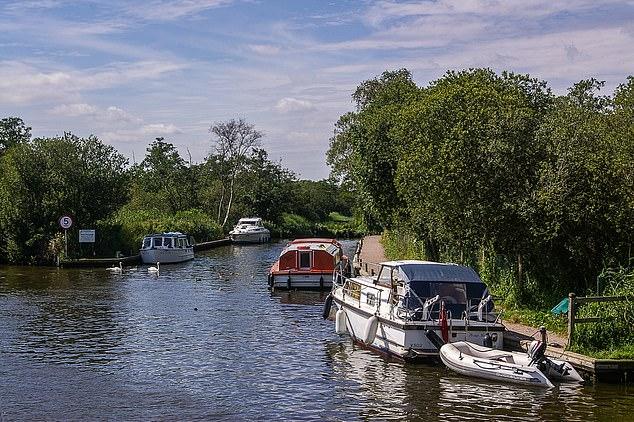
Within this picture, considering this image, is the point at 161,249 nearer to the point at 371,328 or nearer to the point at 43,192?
the point at 43,192

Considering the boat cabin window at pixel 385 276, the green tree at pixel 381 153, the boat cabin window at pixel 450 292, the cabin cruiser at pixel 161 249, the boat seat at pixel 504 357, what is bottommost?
the boat seat at pixel 504 357

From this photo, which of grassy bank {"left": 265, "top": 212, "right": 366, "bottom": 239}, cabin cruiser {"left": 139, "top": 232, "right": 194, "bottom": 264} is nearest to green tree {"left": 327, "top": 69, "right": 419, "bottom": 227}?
cabin cruiser {"left": 139, "top": 232, "right": 194, "bottom": 264}

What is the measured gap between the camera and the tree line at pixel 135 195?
2016 inches

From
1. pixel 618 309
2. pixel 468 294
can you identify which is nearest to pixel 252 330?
pixel 468 294

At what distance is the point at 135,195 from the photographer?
82.9 meters

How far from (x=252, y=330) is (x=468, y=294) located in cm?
817

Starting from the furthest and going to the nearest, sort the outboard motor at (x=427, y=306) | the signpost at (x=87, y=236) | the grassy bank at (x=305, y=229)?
the grassy bank at (x=305, y=229) < the signpost at (x=87, y=236) < the outboard motor at (x=427, y=306)

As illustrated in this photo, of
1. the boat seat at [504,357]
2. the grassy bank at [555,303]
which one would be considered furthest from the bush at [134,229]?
the boat seat at [504,357]

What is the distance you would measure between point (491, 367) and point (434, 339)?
6.34 feet

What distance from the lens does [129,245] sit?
55.7 meters

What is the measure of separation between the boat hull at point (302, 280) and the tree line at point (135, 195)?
19071mm

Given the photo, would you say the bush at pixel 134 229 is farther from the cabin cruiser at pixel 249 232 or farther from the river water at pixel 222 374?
the river water at pixel 222 374

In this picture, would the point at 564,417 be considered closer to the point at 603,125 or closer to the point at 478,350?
the point at 478,350

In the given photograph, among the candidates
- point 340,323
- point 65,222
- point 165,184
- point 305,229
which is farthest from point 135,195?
point 340,323
